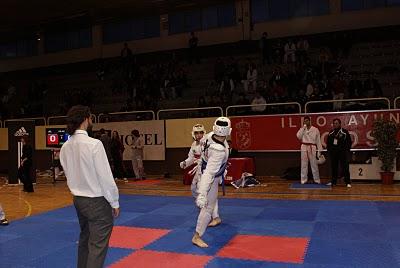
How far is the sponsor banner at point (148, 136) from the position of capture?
54.8 ft

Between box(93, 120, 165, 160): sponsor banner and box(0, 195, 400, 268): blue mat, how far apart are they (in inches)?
237

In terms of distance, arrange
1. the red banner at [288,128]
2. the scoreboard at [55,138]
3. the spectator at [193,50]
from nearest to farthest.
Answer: the red banner at [288,128] → the scoreboard at [55,138] → the spectator at [193,50]

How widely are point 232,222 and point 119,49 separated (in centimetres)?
1978

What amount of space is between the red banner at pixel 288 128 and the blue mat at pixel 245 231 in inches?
172

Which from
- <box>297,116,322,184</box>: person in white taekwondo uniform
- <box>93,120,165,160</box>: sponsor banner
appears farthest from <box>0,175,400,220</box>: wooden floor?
<box>93,120,165,160</box>: sponsor banner

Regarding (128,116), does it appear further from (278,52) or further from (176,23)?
(176,23)

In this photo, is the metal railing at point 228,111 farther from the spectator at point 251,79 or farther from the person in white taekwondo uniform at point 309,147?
the spectator at point 251,79

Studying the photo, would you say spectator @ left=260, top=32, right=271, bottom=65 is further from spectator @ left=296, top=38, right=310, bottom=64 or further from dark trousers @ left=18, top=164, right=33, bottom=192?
dark trousers @ left=18, top=164, right=33, bottom=192

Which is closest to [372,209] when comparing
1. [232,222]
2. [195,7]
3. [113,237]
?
[232,222]

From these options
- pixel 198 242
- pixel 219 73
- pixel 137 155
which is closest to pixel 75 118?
pixel 198 242

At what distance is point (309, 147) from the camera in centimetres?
1317

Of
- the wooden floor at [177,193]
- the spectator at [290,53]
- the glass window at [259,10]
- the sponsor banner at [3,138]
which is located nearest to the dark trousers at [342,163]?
the wooden floor at [177,193]

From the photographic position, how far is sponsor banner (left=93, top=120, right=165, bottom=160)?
54.8 ft

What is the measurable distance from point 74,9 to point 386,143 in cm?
1739
